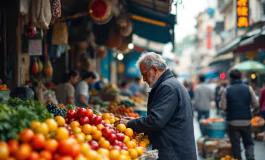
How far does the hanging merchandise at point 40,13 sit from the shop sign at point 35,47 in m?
2.52

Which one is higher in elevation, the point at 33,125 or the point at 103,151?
the point at 33,125

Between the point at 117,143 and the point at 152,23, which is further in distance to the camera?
the point at 152,23

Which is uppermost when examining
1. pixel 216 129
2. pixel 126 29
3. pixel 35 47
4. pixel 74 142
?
pixel 126 29

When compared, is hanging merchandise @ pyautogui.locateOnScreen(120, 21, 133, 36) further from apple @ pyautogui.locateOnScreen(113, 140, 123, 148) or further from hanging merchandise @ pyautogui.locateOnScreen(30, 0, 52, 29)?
apple @ pyautogui.locateOnScreen(113, 140, 123, 148)

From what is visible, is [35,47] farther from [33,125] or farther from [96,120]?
[33,125]

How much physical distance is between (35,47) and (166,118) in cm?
419

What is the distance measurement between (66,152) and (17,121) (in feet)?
1.54

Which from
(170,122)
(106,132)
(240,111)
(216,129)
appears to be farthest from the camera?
(216,129)

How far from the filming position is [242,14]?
52.0ft

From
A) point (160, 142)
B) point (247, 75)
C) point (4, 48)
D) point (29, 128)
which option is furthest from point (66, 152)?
point (247, 75)

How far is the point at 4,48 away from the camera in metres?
7.23

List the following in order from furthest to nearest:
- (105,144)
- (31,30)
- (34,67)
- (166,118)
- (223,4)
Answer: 1. (223,4)
2. (34,67)
3. (31,30)
4. (166,118)
5. (105,144)

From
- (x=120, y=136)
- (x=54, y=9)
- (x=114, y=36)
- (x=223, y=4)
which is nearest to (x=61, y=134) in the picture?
(x=120, y=136)

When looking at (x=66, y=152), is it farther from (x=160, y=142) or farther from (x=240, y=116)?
(x=240, y=116)
